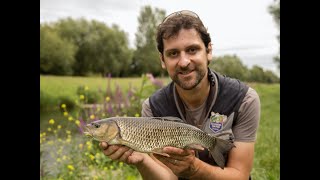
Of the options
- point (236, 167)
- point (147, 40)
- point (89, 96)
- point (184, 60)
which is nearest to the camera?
point (184, 60)

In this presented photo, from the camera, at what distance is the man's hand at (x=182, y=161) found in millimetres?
1727

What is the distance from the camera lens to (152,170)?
6.65ft

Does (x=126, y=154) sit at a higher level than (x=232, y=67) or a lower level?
lower

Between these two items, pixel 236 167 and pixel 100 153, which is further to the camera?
pixel 100 153

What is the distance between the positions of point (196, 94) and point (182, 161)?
0.43 m

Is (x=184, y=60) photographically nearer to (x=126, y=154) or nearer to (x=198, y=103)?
(x=198, y=103)

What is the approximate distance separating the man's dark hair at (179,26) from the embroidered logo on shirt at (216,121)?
0.37 metres

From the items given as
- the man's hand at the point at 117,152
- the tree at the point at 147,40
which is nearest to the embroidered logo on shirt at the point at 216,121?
the man's hand at the point at 117,152

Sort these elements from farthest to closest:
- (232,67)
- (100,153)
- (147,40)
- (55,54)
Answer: (55,54)
(147,40)
(232,67)
(100,153)

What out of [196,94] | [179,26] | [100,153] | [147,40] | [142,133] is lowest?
[100,153]

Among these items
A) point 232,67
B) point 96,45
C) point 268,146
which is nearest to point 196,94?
point 268,146
